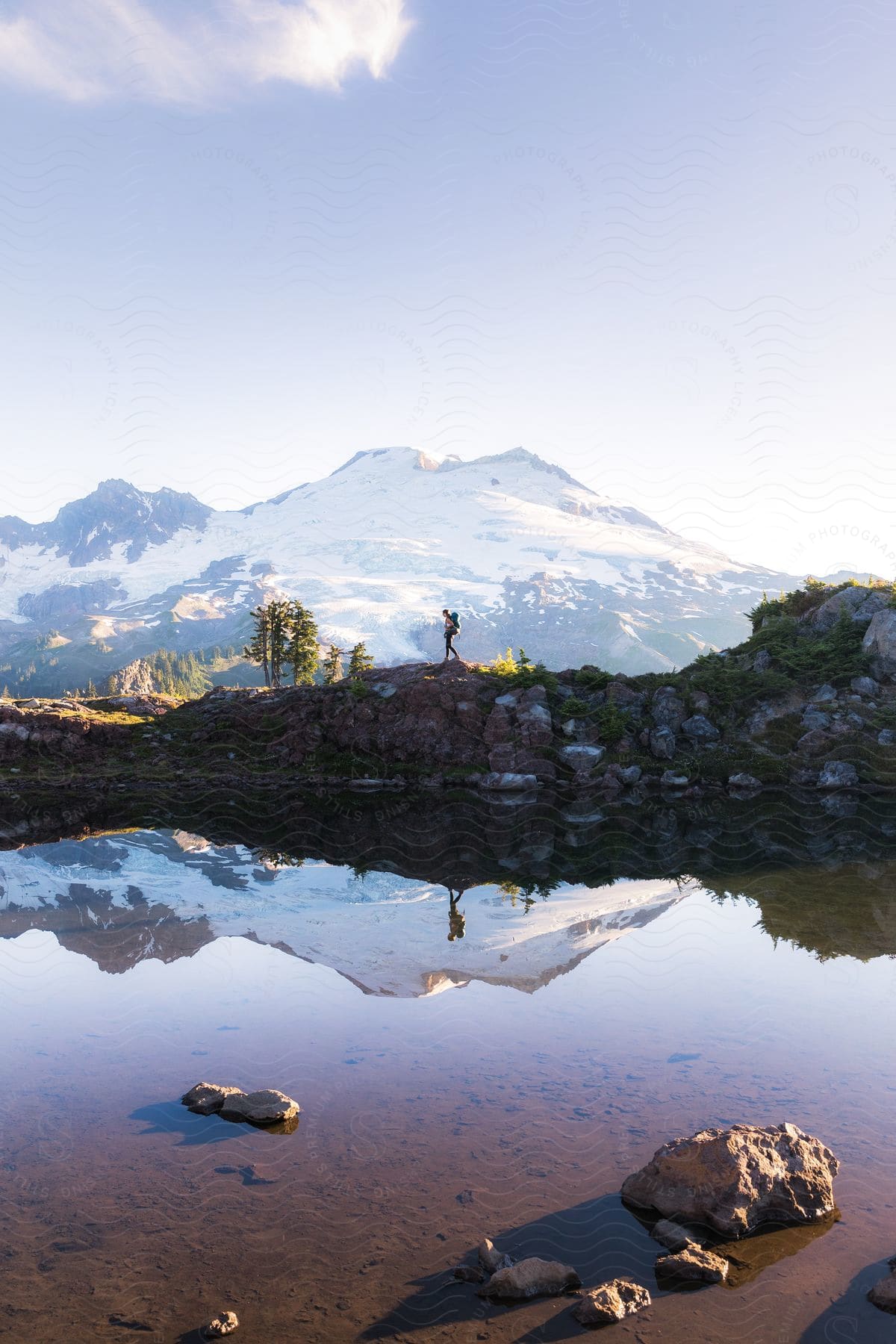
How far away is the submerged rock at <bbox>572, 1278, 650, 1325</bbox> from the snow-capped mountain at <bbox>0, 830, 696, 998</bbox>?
700 centimetres

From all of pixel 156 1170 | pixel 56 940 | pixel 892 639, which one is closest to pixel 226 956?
pixel 56 940

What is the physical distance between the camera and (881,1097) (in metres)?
9.80

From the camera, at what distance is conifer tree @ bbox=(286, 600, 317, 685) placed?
8256cm

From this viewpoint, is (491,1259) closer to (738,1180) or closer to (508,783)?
(738,1180)

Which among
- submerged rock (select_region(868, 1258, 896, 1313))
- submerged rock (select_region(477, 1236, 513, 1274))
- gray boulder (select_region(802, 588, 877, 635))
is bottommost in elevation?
submerged rock (select_region(477, 1236, 513, 1274))

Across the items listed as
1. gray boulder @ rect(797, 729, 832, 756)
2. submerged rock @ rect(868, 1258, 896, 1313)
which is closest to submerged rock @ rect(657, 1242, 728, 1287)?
submerged rock @ rect(868, 1258, 896, 1313)

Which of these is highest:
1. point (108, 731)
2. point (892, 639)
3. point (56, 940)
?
point (892, 639)

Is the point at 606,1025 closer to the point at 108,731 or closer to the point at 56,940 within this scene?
the point at 56,940

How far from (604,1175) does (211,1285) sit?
3.93 m

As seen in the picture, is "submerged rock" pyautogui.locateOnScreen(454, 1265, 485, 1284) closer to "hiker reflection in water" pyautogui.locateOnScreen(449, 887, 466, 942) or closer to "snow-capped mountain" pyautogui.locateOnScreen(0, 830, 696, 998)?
"snow-capped mountain" pyautogui.locateOnScreen(0, 830, 696, 998)

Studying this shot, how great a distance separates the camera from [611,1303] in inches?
248

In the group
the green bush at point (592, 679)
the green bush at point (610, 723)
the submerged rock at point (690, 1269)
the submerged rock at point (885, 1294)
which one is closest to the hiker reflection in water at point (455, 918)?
the submerged rock at point (690, 1269)

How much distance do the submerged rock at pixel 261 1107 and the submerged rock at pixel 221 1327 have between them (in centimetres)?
297

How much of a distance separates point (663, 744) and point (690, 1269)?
3437cm
